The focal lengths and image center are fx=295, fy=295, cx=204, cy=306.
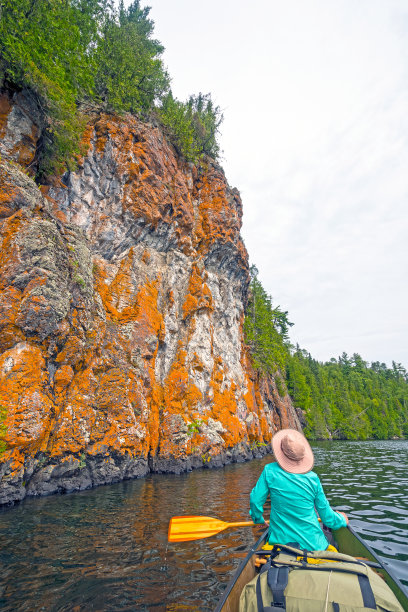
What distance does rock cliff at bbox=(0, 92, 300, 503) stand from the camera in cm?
999

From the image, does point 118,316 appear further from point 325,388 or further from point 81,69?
point 325,388

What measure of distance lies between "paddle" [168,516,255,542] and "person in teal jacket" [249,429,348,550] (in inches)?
78.8

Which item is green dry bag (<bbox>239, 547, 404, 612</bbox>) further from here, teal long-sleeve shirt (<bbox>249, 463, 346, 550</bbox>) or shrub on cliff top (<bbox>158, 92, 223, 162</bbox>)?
shrub on cliff top (<bbox>158, 92, 223, 162</bbox>)

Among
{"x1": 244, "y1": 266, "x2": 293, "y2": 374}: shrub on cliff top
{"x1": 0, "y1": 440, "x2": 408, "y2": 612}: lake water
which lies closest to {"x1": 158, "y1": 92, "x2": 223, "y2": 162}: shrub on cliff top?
{"x1": 244, "y1": 266, "x2": 293, "y2": 374}: shrub on cliff top

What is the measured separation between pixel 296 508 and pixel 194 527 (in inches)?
115

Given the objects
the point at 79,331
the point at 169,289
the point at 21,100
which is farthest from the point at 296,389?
the point at 21,100

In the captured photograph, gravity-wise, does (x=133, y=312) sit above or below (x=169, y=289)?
below

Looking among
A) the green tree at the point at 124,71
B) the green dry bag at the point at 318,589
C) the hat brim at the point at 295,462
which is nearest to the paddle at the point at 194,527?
the hat brim at the point at 295,462

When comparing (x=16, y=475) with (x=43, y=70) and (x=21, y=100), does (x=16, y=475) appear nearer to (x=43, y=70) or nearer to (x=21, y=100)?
(x=21, y=100)

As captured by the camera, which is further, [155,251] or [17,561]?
[155,251]

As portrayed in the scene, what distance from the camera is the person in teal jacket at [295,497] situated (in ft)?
10.3

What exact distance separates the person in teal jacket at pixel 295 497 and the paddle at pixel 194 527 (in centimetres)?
200

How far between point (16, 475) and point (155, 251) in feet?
48.7

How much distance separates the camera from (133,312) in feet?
55.3
